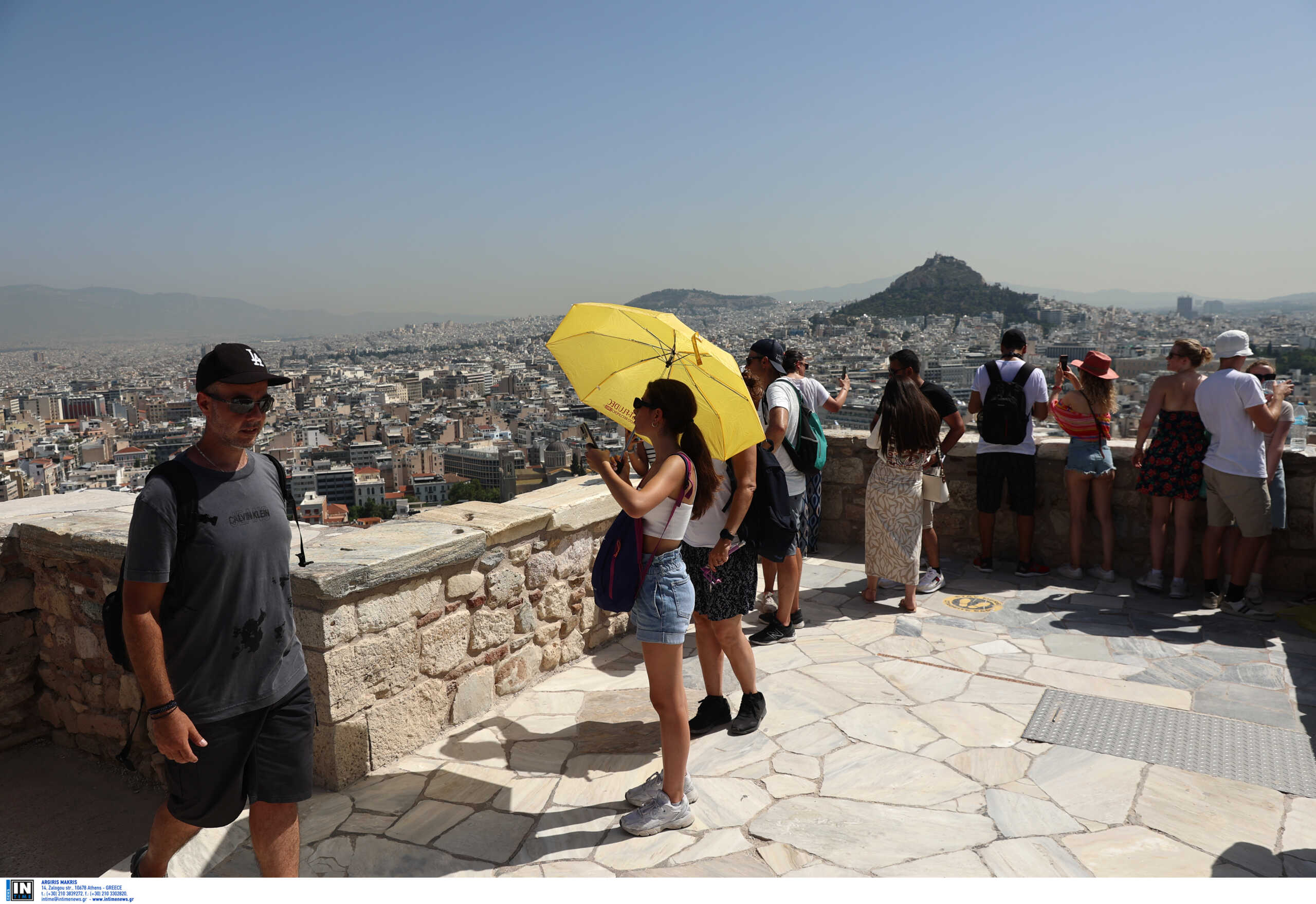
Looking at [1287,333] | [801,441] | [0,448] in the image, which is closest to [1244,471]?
[801,441]

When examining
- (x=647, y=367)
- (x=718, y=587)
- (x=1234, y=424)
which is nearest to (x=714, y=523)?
(x=718, y=587)

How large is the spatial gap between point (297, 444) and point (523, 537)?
186ft

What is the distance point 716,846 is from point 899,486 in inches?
112

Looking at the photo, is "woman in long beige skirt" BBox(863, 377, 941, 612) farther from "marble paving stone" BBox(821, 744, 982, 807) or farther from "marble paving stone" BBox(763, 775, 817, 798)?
"marble paving stone" BBox(763, 775, 817, 798)

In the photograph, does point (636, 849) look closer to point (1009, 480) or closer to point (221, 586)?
point (221, 586)

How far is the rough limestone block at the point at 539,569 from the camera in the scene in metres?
3.91

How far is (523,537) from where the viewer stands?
12.6 ft

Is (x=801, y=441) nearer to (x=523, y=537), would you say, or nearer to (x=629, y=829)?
(x=523, y=537)

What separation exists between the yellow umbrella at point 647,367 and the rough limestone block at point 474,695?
1.49 m

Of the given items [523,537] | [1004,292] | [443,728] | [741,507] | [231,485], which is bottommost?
[443,728]

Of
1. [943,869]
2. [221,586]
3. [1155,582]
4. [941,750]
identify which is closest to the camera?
[221,586]

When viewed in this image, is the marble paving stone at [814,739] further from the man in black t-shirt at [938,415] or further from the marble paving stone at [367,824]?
the man in black t-shirt at [938,415]

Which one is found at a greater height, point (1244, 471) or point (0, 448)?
point (1244, 471)

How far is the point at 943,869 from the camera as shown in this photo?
2.38 m
